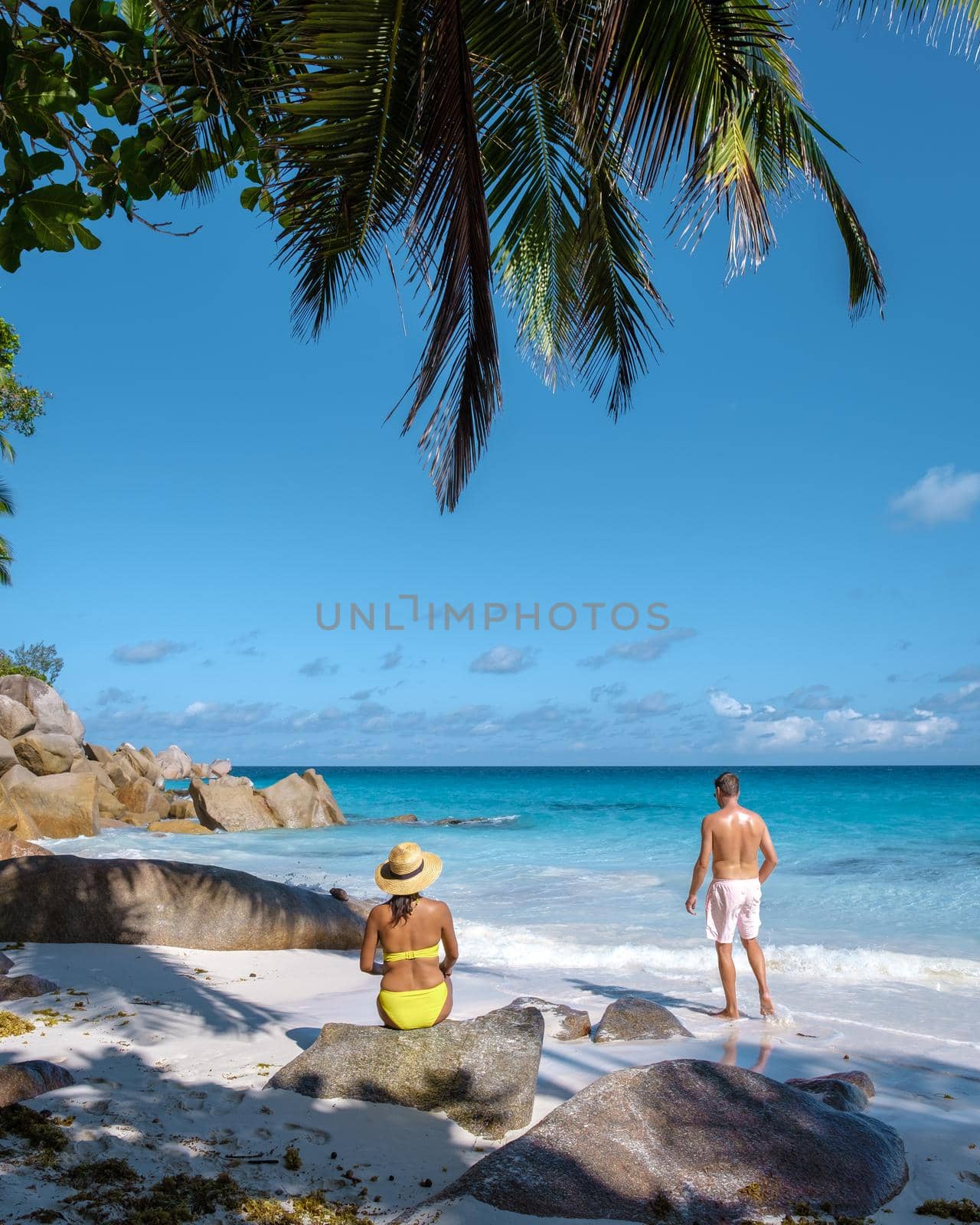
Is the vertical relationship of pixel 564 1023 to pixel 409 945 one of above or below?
below

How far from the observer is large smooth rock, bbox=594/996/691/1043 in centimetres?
519

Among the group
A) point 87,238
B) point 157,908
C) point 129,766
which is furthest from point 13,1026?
point 129,766

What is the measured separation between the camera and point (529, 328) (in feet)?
22.6

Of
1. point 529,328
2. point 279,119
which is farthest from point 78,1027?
point 529,328

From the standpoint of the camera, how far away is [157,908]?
7.16m

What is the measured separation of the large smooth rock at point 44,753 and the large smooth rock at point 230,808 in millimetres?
3135

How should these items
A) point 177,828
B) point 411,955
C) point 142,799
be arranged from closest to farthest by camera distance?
point 411,955
point 177,828
point 142,799

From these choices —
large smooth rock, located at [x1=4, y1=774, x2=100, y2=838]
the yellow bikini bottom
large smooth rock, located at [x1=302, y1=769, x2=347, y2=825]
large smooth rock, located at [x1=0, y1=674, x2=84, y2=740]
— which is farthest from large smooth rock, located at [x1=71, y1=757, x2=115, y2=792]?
the yellow bikini bottom

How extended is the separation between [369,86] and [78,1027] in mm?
4920

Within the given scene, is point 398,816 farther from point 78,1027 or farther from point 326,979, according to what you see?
point 78,1027

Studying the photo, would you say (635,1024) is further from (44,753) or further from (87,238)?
(44,753)

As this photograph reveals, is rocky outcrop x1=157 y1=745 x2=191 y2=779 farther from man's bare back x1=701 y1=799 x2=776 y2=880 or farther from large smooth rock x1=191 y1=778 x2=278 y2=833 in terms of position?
man's bare back x1=701 y1=799 x2=776 y2=880

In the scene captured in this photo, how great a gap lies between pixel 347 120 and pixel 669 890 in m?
12.0

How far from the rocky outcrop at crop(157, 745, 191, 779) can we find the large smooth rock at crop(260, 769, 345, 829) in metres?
23.1
